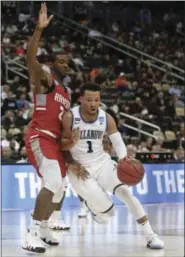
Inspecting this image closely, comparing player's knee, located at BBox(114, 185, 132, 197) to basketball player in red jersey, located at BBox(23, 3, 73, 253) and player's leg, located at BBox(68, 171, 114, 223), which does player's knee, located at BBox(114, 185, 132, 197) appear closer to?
player's leg, located at BBox(68, 171, 114, 223)

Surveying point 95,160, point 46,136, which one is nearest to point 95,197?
point 95,160

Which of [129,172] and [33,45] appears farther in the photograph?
[129,172]

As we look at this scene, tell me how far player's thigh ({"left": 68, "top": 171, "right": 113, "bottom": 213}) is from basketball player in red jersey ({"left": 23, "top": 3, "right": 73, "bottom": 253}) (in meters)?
0.23

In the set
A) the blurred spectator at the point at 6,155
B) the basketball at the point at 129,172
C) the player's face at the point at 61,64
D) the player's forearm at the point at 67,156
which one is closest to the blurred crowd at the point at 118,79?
the blurred spectator at the point at 6,155

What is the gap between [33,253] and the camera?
7.94 m

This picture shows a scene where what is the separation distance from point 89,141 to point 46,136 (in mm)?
490

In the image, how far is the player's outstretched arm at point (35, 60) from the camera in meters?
7.98

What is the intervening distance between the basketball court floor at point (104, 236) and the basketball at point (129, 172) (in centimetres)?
74

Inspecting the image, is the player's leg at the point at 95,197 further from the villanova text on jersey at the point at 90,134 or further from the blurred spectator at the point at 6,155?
the blurred spectator at the point at 6,155

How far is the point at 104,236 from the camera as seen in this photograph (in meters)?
9.50

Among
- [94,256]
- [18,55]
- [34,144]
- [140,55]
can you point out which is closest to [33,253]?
[94,256]

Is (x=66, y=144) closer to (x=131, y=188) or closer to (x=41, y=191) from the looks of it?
(x=41, y=191)

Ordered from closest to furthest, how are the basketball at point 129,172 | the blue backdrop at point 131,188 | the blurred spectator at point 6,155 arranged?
the basketball at point 129,172 → the blue backdrop at point 131,188 → the blurred spectator at point 6,155

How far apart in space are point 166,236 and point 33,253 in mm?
2286
